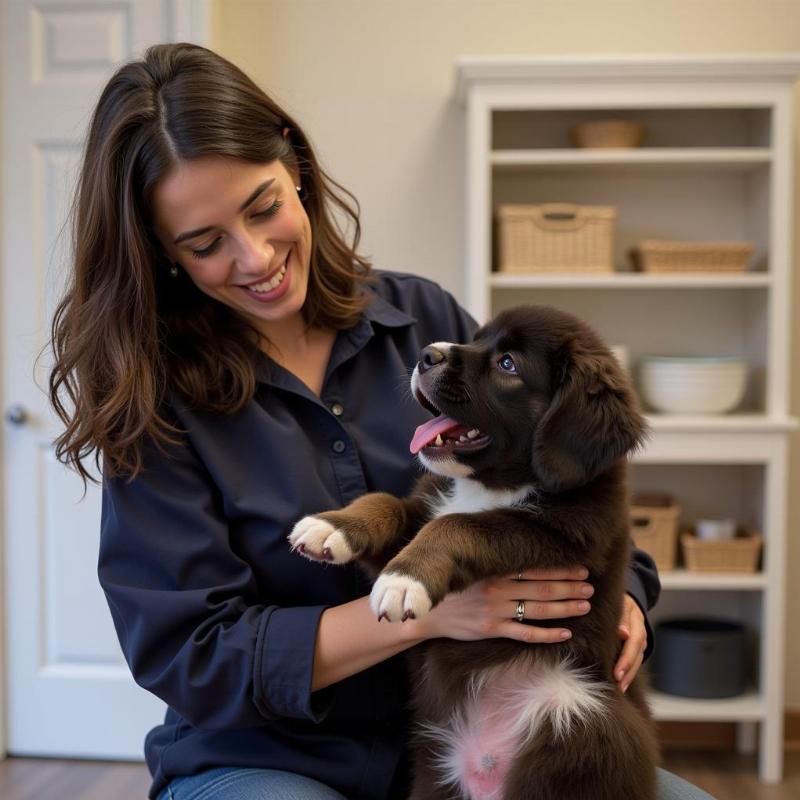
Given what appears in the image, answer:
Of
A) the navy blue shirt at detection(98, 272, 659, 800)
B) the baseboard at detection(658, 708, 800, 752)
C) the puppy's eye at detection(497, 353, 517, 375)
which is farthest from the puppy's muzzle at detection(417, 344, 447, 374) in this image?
the baseboard at detection(658, 708, 800, 752)

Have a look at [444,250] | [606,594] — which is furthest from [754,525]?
[606,594]

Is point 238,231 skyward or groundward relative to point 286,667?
skyward

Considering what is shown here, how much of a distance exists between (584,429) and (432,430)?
0.24 meters

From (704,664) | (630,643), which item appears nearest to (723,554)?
(704,664)

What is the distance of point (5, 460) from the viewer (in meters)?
3.37

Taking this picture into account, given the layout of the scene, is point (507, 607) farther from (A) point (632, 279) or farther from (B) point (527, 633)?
(A) point (632, 279)

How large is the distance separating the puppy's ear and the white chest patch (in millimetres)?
71

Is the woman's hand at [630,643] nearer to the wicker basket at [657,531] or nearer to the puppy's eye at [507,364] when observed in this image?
the puppy's eye at [507,364]

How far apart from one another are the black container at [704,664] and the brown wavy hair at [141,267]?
2177mm

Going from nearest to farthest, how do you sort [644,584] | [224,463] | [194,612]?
[194,612] < [224,463] < [644,584]

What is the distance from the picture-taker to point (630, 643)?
1.61m

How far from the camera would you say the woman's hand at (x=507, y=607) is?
1437 mm

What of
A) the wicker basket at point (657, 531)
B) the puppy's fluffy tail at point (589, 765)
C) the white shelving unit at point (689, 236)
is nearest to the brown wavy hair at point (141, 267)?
the puppy's fluffy tail at point (589, 765)

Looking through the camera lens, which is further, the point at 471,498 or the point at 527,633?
the point at 471,498
